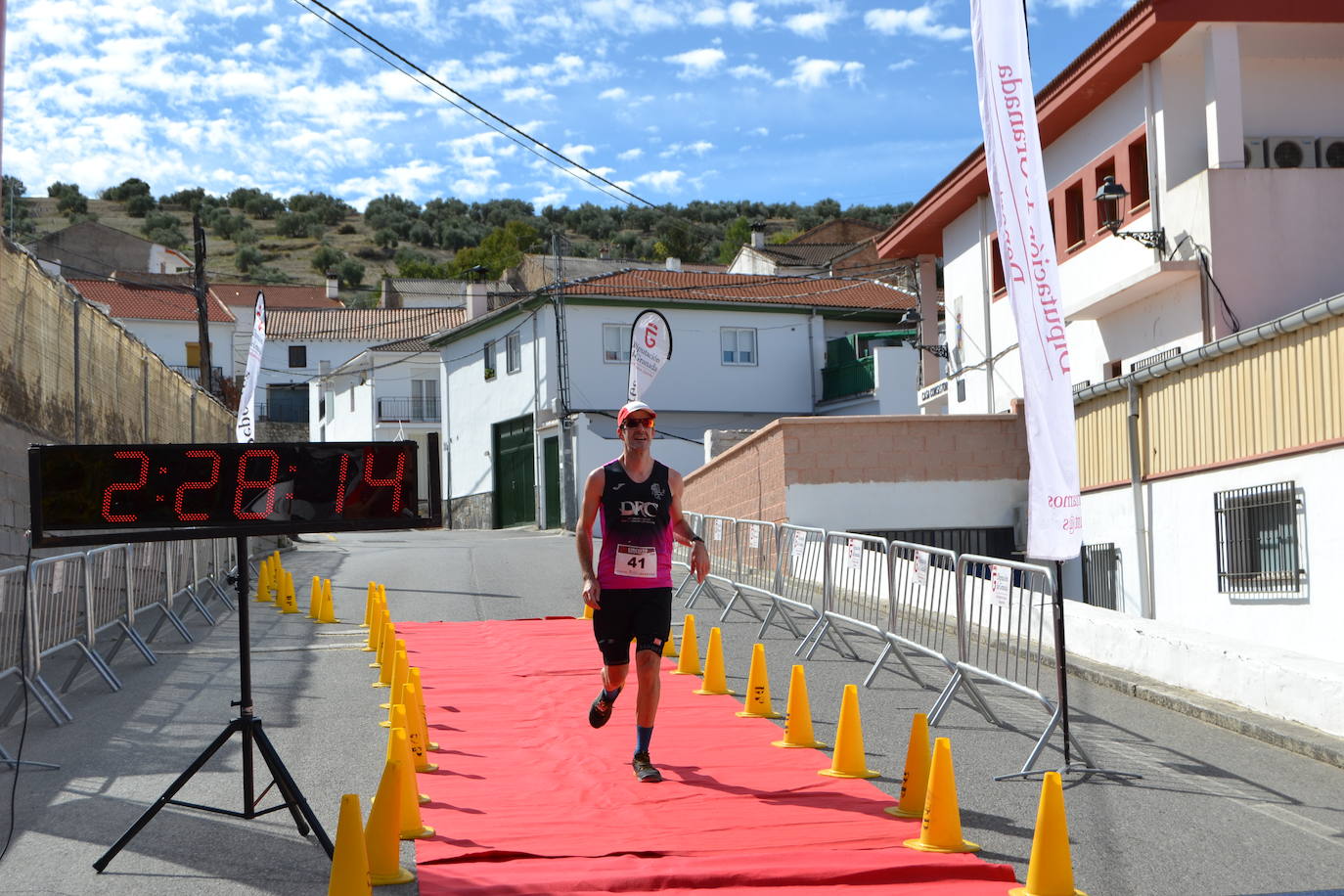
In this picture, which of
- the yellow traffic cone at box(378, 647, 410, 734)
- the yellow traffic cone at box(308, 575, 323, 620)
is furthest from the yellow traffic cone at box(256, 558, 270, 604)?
the yellow traffic cone at box(378, 647, 410, 734)

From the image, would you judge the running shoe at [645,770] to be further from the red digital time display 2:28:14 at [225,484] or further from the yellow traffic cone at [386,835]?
the red digital time display 2:28:14 at [225,484]

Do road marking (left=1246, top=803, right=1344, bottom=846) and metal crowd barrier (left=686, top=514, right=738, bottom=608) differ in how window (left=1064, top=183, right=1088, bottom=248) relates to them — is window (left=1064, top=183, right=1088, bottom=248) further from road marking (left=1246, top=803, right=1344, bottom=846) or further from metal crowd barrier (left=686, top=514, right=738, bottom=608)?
road marking (left=1246, top=803, right=1344, bottom=846)

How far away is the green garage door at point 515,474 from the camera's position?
1721 inches

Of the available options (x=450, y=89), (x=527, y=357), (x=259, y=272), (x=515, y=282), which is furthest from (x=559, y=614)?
(x=259, y=272)

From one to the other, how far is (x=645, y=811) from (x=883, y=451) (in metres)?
16.6

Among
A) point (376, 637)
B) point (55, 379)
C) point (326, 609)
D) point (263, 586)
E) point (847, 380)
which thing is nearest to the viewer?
point (376, 637)

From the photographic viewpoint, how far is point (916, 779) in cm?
687

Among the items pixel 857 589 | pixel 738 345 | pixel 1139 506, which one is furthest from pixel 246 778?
pixel 738 345

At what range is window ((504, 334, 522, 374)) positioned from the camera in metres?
44.1

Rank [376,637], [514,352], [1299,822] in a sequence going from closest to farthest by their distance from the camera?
[1299,822]
[376,637]
[514,352]

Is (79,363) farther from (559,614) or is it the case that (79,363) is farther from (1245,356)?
(1245,356)

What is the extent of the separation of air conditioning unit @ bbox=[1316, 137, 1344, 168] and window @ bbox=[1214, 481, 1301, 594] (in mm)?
5972

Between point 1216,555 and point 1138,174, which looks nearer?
point 1216,555

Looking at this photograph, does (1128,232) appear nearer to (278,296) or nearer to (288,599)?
(288,599)
